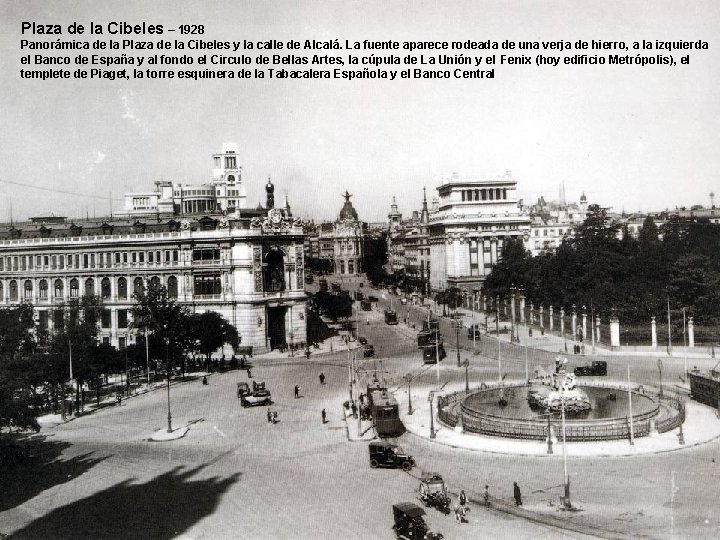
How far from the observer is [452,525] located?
984 inches

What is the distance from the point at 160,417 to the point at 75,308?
27.1 metres

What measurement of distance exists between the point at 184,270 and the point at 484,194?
2775 inches

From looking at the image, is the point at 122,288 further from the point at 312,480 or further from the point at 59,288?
the point at 312,480

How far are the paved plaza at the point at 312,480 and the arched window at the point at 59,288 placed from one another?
1531 inches

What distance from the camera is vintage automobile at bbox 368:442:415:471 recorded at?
32.2 metres

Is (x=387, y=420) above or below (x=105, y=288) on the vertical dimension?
below

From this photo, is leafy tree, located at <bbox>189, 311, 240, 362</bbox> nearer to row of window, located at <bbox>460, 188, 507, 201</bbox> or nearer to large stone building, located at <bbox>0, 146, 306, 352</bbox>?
large stone building, located at <bbox>0, 146, 306, 352</bbox>

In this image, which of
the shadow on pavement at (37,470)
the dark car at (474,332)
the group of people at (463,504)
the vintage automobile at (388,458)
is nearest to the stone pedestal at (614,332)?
the dark car at (474,332)

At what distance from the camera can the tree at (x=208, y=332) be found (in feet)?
209

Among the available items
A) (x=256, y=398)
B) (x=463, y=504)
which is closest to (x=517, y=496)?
(x=463, y=504)

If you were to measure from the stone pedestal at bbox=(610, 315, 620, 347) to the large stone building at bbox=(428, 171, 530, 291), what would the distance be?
5330cm

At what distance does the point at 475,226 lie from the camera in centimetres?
12375

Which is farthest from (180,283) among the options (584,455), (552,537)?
(552,537)

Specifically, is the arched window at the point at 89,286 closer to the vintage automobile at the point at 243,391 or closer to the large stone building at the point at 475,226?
the vintage automobile at the point at 243,391
